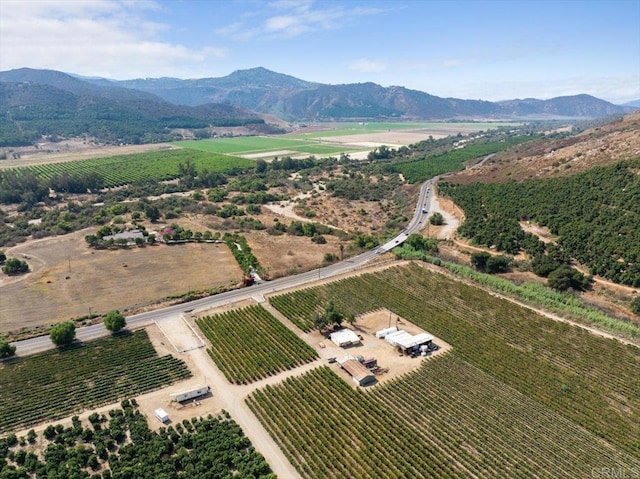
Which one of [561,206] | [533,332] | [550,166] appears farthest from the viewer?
[550,166]

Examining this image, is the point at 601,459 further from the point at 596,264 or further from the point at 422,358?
the point at 596,264

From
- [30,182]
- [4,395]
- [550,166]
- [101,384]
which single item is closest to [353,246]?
[101,384]

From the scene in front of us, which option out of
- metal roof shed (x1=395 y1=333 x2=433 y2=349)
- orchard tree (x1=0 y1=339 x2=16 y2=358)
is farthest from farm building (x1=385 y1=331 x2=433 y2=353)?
orchard tree (x1=0 y1=339 x2=16 y2=358)

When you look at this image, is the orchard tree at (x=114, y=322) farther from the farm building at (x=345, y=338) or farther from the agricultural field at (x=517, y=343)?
the farm building at (x=345, y=338)

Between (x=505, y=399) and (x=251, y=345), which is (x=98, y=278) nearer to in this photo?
(x=251, y=345)

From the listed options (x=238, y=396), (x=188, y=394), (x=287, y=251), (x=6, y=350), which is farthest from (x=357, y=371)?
(x=287, y=251)
